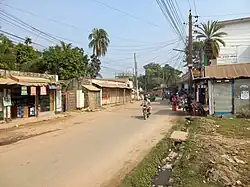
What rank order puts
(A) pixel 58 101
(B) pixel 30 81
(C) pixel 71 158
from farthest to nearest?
(A) pixel 58 101 → (B) pixel 30 81 → (C) pixel 71 158

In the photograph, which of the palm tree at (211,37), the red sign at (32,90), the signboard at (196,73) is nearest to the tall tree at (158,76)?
the palm tree at (211,37)

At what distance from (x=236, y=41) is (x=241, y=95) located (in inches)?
1273

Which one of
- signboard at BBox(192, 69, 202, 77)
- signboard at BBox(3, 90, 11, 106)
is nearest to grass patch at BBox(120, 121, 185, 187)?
signboard at BBox(192, 69, 202, 77)

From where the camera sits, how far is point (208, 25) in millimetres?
42844

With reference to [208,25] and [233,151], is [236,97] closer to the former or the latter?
[233,151]

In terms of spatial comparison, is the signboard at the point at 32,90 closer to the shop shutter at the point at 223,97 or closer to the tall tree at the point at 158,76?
the shop shutter at the point at 223,97

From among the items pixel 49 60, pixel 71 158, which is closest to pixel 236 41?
pixel 49 60

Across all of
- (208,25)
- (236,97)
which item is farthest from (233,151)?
(208,25)

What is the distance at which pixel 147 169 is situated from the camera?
8.08 m

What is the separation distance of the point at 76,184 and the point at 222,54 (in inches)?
1821

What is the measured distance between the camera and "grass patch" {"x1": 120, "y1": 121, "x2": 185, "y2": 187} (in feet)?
22.7

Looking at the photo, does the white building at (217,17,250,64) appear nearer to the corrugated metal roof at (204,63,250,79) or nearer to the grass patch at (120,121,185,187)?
the corrugated metal roof at (204,63,250,79)

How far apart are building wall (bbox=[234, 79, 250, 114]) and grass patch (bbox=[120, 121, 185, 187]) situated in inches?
432

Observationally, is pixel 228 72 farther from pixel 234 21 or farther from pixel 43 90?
pixel 234 21
